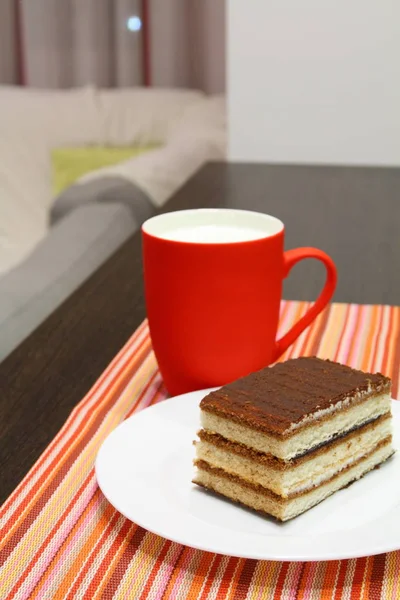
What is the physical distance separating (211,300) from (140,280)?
36 centimetres

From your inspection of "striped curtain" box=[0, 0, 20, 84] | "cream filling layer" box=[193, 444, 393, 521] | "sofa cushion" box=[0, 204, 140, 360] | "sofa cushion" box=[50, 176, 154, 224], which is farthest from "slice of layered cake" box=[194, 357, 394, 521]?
"striped curtain" box=[0, 0, 20, 84]

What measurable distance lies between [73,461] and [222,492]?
125 millimetres

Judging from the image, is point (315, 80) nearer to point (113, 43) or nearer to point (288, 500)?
point (288, 500)

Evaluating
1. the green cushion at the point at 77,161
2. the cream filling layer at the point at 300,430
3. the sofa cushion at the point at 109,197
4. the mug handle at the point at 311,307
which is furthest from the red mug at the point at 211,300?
the green cushion at the point at 77,161

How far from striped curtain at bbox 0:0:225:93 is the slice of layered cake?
3.61m

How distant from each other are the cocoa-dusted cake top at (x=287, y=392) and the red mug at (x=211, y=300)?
9cm

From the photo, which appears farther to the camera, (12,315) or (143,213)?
(143,213)

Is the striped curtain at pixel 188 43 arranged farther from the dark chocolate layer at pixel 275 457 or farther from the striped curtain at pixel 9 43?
the dark chocolate layer at pixel 275 457

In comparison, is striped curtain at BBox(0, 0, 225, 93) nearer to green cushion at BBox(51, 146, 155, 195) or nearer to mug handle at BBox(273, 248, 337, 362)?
green cushion at BBox(51, 146, 155, 195)

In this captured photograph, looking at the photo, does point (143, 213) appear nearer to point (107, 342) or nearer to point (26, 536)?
point (107, 342)

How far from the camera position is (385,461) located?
21.9 inches

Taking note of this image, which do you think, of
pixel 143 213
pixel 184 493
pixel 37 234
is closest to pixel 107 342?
pixel 184 493

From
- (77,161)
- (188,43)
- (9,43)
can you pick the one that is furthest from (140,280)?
(9,43)

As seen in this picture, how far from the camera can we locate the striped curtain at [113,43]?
13.0ft
